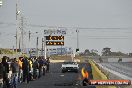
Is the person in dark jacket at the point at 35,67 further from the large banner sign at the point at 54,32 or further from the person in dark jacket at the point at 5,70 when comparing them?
the large banner sign at the point at 54,32

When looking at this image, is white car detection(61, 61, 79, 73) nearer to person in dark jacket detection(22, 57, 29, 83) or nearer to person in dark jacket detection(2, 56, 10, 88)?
person in dark jacket detection(22, 57, 29, 83)

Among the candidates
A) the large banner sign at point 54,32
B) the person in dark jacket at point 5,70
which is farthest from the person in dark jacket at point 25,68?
the large banner sign at point 54,32

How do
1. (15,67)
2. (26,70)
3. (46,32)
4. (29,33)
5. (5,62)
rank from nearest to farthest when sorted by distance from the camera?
(5,62)
(15,67)
(26,70)
(46,32)
(29,33)

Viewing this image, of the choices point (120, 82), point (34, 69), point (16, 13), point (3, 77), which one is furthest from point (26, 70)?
point (16, 13)

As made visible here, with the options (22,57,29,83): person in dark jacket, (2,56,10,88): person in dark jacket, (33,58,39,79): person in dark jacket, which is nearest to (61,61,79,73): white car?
(33,58,39,79): person in dark jacket

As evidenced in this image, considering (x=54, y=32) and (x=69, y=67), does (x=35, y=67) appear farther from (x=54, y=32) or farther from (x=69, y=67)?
(x=54, y=32)

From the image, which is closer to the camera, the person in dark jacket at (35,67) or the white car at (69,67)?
the person in dark jacket at (35,67)

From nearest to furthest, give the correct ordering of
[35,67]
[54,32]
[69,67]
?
[35,67], [69,67], [54,32]

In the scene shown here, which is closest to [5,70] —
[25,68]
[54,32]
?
[25,68]

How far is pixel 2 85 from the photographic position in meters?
26.0

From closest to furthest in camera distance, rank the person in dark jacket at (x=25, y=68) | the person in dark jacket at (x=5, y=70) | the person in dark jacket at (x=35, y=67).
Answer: the person in dark jacket at (x=5, y=70) → the person in dark jacket at (x=25, y=68) → the person in dark jacket at (x=35, y=67)

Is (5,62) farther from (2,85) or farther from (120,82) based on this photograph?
(120,82)

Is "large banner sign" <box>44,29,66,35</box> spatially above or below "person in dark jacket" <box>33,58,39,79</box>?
above

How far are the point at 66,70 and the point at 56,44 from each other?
1989 cm
